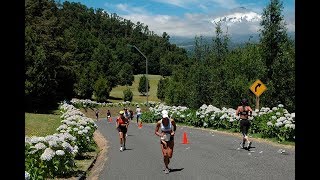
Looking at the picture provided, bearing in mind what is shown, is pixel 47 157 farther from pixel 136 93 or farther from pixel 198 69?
pixel 136 93

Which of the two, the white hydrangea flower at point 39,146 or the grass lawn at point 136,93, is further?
the grass lawn at point 136,93

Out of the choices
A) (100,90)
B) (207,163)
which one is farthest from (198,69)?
(100,90)

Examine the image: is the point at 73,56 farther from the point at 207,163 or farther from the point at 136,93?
the point at 207,163

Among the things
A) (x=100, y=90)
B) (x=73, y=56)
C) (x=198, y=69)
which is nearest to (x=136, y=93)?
(x=100, y=90)

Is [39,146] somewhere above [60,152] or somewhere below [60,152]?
above

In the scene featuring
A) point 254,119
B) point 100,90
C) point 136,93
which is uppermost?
point 100,90

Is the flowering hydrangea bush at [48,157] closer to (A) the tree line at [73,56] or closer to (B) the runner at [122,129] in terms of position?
(B) the runner at [122,129]

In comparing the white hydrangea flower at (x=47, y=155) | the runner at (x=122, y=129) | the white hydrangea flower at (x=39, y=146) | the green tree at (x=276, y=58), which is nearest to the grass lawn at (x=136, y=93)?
the green tree at (x=276, y=58)

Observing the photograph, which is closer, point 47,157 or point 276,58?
point 47,157

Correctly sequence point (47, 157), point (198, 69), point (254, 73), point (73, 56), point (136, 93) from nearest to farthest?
point (47, 157) → point (254, 73) → point (198, 69) → point (73, 56) → point (136, 93)

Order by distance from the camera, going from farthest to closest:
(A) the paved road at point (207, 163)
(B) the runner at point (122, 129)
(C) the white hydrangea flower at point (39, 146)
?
(B) the runner at point (122, 129) → (A) the paved road at point (207, 163) → (C) the white hydrangea flower at point (39, 146)

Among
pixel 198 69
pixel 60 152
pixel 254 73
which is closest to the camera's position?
pixel 60 152

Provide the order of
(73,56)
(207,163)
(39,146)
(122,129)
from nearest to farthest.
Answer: (39,146)
(207,163)
(122,129)
(73,56)
